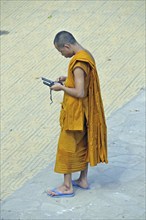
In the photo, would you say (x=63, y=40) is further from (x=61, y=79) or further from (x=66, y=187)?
(x=66, y=187)

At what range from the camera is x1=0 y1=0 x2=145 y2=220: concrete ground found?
6.69 metres

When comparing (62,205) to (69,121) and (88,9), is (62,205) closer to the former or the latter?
(69,121)

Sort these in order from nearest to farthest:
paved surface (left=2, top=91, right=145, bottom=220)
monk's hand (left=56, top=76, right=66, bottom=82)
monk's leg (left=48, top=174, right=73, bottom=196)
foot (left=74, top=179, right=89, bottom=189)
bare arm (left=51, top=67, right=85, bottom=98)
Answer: bare arm (left=51, top=67, right=85, bottom=98) < paved surface (left=2, top=91, right=145, bottom=220) < monk's hand (left=56, top=76, right=66, bottom=82) < monk's leg (left=48, top=174, right=73, bottom=196) < foot (left=74, top=179, right=89, bottom=189)

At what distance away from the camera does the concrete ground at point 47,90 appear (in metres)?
6.69

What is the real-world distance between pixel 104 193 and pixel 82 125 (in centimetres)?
76

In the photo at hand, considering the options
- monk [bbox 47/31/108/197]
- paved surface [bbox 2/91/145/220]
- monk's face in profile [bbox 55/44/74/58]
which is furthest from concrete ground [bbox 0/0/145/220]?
monk's face in profile [bbox 55/44/74/58]

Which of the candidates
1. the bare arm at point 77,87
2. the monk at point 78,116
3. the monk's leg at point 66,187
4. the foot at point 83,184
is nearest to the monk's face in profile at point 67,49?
the monk at point 78,116

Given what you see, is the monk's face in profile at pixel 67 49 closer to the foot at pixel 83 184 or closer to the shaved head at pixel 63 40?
the shaved head at pixel 63 40

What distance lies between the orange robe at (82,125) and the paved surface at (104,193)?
313 millimetres

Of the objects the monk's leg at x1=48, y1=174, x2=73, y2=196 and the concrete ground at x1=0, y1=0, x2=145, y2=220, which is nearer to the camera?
the monk's leg at x1=48, y1=174, x2=73, y2=196

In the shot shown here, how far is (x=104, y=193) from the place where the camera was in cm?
657

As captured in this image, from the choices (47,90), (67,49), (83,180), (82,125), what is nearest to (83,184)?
(83,180)

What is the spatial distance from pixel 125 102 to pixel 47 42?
1.96m

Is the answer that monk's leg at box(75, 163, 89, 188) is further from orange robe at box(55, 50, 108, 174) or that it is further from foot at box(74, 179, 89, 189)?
orange robe at box(55, 50, 108, 174)
